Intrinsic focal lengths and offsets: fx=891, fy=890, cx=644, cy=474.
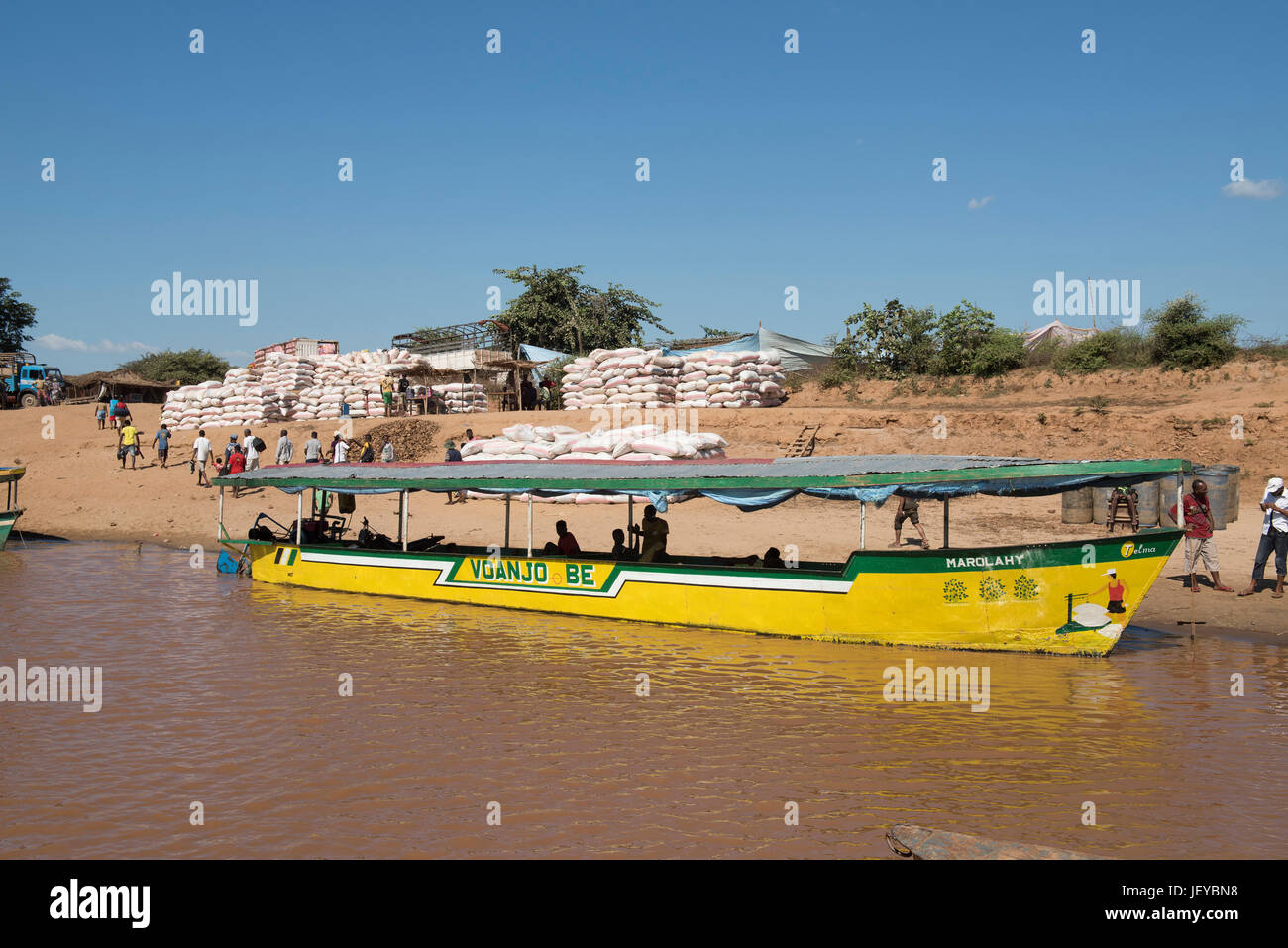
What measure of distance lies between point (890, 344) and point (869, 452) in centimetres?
935

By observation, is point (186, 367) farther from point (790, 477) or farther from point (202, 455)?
point (790, 477)

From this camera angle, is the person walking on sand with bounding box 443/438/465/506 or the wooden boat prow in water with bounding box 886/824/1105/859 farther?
the person walking on sand with bounding box 443/438/465/506

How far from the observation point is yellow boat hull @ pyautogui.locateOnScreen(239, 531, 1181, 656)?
9.23 m

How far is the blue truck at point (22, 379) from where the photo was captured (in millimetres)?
39094

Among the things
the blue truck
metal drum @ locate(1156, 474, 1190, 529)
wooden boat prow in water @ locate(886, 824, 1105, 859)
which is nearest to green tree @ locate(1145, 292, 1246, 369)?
metal drum @ locate(1156, 474, 1190, 529)

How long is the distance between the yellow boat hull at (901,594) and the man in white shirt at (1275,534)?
3.26 m

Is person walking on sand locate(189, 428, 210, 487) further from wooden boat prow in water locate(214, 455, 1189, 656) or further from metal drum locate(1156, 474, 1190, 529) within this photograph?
metal drum locate(1156, 474, 1190, 529)

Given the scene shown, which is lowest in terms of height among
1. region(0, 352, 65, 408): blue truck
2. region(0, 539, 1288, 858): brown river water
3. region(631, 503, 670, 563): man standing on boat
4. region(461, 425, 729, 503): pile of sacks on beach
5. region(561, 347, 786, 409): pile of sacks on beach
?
region(0, 539, 1288, 858): brown river water

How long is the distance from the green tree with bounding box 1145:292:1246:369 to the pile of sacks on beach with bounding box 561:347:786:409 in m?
10.4

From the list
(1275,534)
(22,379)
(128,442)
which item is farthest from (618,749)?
(22,379)

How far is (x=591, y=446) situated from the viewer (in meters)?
20.8

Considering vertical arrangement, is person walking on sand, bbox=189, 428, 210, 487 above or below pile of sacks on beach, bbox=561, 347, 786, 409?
below
